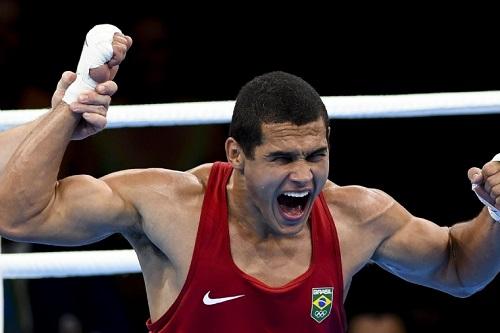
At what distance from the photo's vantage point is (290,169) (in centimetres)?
224

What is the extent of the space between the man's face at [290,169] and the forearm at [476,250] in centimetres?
41

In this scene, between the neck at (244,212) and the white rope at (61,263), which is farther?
the white rope at (61,263)

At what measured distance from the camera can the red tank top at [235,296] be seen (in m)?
2.31

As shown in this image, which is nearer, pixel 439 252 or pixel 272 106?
pixel 272 106

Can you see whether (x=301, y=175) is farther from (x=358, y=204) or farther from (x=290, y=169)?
(x=358, y=204)

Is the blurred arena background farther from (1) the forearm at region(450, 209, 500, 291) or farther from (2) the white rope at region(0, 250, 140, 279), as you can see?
(1) the forearm at region(450, 209, 500, 291)

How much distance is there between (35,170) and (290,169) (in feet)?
1.74

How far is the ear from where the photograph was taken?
91.7 inches

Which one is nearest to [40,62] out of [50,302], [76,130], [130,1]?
[130,1]

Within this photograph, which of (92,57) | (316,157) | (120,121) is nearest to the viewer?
(92,57)

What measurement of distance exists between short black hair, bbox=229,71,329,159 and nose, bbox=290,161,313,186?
94 millimetres

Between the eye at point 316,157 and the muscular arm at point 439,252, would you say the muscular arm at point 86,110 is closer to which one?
the eye at point 316,157

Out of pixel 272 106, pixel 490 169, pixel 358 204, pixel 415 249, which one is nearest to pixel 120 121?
pixel 272 106

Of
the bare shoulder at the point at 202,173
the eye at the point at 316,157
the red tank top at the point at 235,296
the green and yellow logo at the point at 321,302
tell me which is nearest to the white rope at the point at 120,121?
the bare shoulder at the point at 202,173
